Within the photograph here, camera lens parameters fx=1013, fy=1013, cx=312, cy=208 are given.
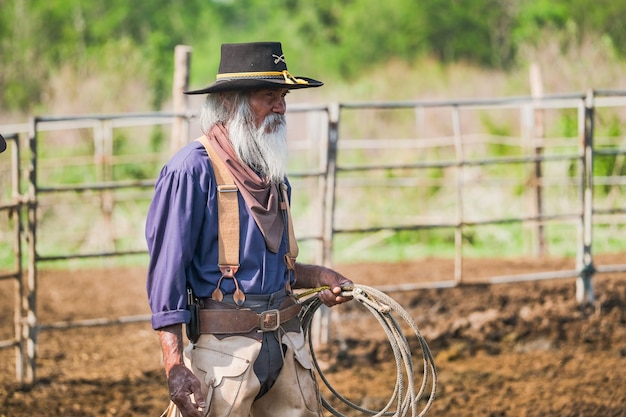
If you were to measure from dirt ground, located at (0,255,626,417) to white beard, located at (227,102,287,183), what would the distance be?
250 cm

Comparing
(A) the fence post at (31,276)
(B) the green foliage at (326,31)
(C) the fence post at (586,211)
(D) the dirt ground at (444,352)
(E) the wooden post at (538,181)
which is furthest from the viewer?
(B) the green foliage at (326,31)

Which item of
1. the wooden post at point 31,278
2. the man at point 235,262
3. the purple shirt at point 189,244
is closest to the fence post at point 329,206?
the wooden post at point 31,278

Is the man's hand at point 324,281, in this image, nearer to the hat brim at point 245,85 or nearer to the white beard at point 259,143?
the white beard at point 259,143

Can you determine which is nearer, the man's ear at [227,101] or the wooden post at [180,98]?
the man's ear at [227,101]

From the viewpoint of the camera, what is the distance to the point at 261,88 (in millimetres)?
3400

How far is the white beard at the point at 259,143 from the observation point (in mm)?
3408

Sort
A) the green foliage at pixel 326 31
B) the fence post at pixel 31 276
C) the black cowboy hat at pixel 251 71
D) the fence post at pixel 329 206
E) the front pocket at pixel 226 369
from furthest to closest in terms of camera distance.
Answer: the green foliage at pixel 326 31
the fence post at pixel 329 206
the fence post at pixel 31 276
the black cowboy hat at pixel 251 71
the front pocket at pixel 226 369

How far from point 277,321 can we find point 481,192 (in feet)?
31.6

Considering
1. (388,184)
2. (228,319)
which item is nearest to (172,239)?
→ (228,319)

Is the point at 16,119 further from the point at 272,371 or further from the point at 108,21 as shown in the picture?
the point at 272,371

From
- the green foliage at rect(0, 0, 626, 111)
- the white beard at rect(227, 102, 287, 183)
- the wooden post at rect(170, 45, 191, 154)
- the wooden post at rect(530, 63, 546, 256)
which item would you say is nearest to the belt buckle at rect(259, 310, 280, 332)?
the white beard at rect(227, 102, 287, 183)

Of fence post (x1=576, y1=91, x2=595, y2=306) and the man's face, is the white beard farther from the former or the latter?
fence post (x1=576, y1=91, x2=595, y2=306)

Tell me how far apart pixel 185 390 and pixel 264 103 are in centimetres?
101

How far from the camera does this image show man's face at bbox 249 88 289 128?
346cm
